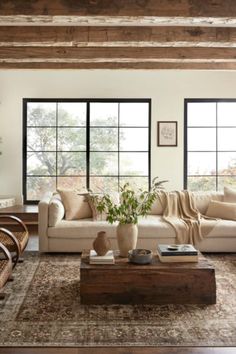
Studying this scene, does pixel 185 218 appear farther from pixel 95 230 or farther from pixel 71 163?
pixel 71 163

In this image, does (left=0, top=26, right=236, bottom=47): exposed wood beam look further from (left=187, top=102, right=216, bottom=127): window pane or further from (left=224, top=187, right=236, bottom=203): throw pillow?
(left=187, top=102, right=216, bottom=127): window pane

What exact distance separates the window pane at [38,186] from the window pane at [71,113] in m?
1.10

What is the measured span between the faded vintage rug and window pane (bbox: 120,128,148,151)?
3.89 meters

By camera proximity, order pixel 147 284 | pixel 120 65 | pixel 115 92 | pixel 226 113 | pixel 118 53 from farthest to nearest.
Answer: pixel 226 113
pixel 115 92
pixel 120 65
pixel 118 53
pixel 147 284

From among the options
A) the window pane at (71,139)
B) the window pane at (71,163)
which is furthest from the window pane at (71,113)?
→ the window pane at (71,163)

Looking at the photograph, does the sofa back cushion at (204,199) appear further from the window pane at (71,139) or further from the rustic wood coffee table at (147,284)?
the window pane at (71,139)

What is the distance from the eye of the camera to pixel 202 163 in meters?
7.30

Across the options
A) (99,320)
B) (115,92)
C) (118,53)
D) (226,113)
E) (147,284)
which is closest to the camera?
(99,320)

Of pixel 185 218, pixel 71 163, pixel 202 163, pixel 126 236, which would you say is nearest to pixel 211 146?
pixel 202 163

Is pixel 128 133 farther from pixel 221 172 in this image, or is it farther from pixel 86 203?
pixel 86 203

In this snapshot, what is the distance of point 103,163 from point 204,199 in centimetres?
244

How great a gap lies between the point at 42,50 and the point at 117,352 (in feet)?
14.0

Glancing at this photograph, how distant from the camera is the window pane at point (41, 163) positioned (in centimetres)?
721

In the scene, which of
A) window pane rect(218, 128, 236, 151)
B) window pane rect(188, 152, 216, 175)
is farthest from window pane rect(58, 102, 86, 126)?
window pane rect(218, 128, 236, 151)
